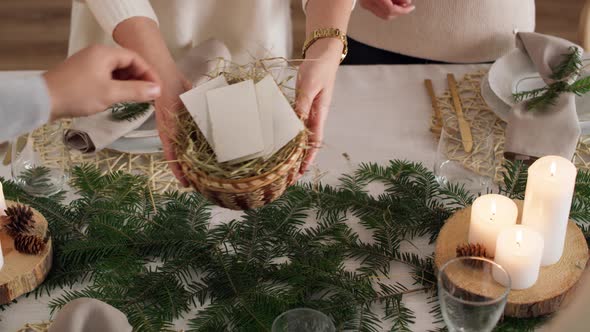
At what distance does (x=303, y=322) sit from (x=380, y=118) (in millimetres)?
607

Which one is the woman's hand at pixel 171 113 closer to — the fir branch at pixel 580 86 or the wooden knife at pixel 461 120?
the wooden knife at pixel 461 120

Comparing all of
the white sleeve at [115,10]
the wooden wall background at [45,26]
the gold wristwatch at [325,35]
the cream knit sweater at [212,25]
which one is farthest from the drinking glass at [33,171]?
the wooden wall background at [45,26]

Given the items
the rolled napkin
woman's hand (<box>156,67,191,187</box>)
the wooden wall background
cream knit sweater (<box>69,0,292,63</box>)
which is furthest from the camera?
the wooden wall background

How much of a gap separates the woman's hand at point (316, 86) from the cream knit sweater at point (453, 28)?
0.44 metres

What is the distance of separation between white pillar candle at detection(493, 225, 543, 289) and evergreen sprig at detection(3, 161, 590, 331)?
0.06m

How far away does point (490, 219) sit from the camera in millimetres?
1144

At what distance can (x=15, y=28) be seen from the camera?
3.49 m

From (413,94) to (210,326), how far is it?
0.73m

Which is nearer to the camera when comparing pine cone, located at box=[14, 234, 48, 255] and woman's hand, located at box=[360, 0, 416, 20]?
pine cone, located at box=[14, 234, 48, 255]

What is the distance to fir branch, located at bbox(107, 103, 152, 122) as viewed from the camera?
1.37 m

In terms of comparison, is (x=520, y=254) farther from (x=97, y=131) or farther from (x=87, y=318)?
(x=97, y=131)

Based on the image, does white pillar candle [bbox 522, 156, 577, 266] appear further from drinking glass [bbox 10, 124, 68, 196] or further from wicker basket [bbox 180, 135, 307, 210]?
drinking glass [bbox 10, 124, 68, 196]

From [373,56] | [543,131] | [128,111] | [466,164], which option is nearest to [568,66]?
[543,131]

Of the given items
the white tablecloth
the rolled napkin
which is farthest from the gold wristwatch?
the rolled napkin
